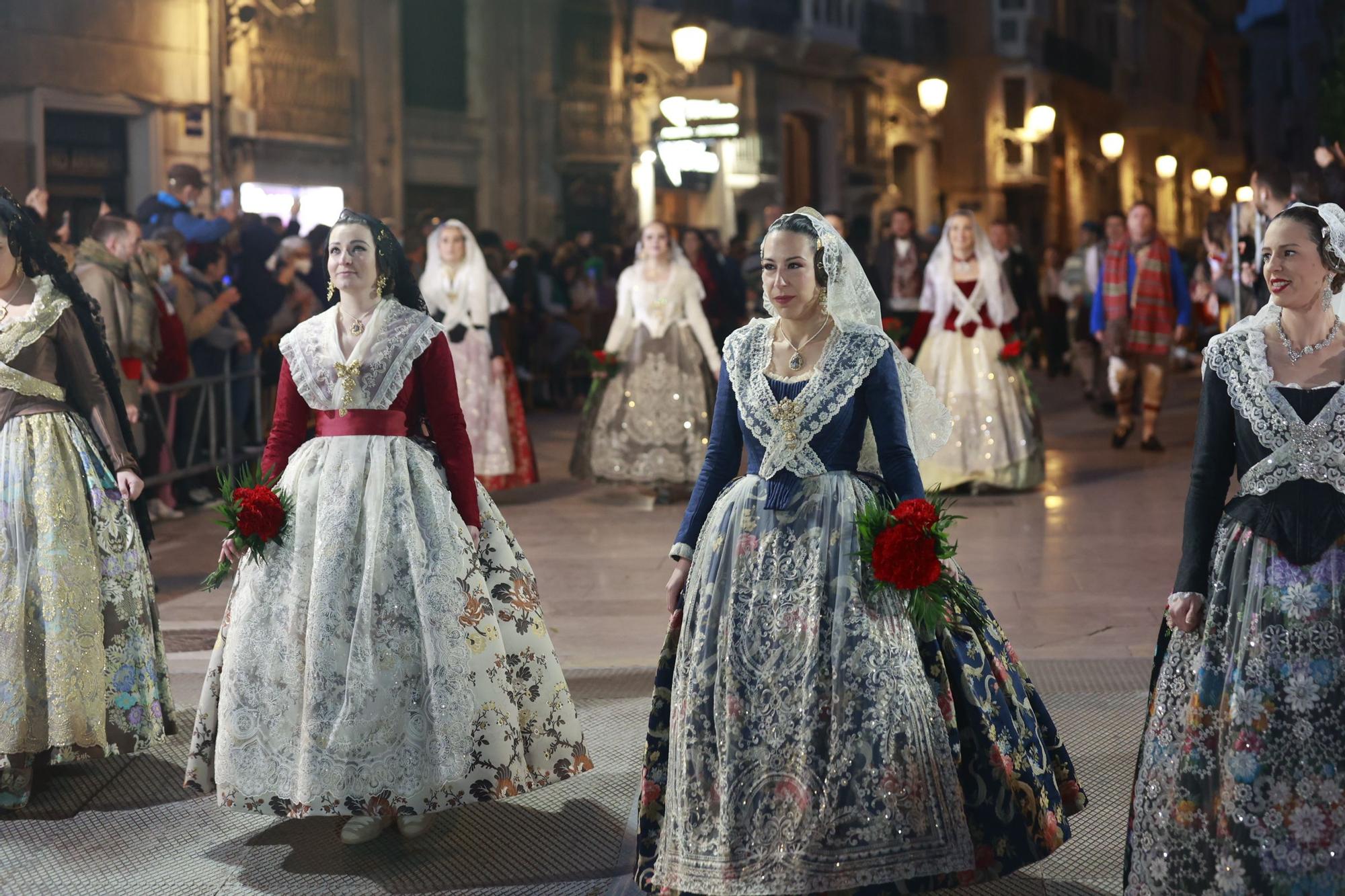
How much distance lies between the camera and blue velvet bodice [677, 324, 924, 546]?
417cm

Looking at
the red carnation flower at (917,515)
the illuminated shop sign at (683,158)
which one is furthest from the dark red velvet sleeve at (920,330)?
the illuminated shop sign at (683,158)

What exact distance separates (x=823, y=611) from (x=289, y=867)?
1714mm

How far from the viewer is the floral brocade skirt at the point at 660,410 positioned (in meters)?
11.0

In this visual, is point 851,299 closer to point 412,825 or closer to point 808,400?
point 808,400

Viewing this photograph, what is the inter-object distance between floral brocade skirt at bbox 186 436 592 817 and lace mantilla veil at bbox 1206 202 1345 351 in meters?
2.09

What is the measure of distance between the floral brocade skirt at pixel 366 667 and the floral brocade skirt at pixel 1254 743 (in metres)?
1.78

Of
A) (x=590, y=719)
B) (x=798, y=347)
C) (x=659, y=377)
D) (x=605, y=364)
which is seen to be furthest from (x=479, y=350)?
(x=798, y=347)

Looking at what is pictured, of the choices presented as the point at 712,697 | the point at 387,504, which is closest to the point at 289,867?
the point at 387,504

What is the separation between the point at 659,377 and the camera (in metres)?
11.0

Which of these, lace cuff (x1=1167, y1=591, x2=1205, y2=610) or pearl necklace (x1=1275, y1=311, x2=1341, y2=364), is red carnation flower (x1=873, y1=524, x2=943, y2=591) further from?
pearl necklace (x1=1275, y1=311, x2=1341, y2=364)

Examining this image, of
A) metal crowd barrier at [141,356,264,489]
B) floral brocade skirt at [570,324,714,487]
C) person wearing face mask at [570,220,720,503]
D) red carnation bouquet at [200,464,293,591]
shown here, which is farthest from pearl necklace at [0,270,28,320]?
floral brocade skirt at [570,324,714,487]

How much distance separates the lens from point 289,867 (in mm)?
4691

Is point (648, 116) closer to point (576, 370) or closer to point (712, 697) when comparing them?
point (576, 370)

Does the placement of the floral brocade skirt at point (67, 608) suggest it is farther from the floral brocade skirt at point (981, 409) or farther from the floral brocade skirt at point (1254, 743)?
the floral brocade skirt at point (981, 409)
